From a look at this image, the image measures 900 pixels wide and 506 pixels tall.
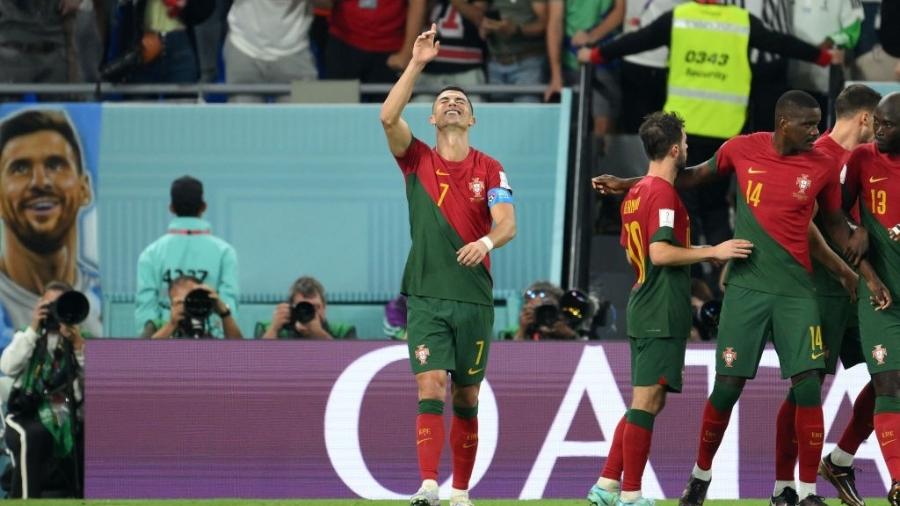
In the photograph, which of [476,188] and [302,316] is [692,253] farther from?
[302,316]

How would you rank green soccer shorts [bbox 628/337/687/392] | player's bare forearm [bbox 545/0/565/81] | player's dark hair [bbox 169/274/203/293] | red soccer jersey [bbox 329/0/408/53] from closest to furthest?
green soccer shorts [bbox 628/337/687/392]
player's dark hair [bbox 169/274/203/293]
player's bare forearm [bbox 545/0/565/81]
red soccer jersey [bbox 329/0/408/53]

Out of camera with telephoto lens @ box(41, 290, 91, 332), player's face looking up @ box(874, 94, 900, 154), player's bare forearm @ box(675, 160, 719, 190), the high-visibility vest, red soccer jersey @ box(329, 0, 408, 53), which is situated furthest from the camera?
red soccer jersey @ box(329, 0, 408, 53)

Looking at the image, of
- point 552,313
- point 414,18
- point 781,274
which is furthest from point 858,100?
point 414,18

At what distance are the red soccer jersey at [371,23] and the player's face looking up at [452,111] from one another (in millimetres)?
A: 5843

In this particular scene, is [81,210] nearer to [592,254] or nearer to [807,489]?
[592,254]

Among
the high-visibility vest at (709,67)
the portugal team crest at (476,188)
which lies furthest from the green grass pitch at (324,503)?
the high-visibility vest at (709,67)

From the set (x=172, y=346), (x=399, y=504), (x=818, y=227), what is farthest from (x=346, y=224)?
(x=818, y=227)

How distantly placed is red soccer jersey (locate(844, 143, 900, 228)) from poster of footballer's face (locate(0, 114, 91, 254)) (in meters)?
8.00

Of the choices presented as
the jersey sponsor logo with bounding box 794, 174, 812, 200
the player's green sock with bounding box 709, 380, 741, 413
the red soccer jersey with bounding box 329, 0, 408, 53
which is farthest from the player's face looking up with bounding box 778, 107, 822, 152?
the red soccer jersey with bounding box 329, 0, 408, 53

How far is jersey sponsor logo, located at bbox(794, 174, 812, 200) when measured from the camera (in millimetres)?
9953

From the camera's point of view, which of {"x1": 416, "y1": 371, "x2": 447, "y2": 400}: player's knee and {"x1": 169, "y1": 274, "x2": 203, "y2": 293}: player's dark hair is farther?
{"x1": 169, "y1": 274, "x2": 203, "y2": 293}: player's dark hair

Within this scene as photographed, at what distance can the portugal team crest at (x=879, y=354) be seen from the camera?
9914 mm

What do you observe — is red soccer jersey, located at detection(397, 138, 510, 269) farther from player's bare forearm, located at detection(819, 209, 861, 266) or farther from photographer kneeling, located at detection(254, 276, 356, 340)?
photographer kneeling, located at detection(254, 276, 356, 340)

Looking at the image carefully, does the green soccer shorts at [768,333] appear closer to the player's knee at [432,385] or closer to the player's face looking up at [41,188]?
the player's knee at [432,385]
